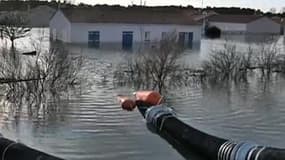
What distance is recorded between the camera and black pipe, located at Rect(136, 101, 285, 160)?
877 cm

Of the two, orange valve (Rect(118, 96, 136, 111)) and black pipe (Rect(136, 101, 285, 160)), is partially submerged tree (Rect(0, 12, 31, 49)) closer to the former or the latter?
orange valve (Rect(118, 96, 136, 111))

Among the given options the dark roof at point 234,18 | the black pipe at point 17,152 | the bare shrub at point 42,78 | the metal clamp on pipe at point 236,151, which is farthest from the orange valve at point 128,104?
the dark roof at point 234,18

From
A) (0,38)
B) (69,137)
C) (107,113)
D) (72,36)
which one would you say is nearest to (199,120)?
(107,113)

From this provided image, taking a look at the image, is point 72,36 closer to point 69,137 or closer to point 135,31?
point 135,31

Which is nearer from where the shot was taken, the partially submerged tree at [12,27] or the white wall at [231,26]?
the partially submerged tree at [12,27]

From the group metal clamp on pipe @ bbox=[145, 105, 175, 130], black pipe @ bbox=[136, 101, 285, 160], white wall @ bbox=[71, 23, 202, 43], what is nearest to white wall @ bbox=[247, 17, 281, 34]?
white wall @ bbox=[71, 23, 202, 43]

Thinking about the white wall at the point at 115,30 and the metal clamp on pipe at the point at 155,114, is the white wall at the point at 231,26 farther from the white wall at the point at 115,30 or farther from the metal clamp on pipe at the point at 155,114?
the metal clamp on pipe at the point at 155,114

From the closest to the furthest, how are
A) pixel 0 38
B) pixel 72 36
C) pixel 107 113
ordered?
pixel 107 113
pixel 0 38
pixel 72 36

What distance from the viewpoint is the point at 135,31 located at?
43469mm

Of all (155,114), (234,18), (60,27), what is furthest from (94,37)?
(234,18)

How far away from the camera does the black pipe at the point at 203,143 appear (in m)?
8.77

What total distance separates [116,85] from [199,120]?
260 inches

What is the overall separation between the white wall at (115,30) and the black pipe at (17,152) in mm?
31249

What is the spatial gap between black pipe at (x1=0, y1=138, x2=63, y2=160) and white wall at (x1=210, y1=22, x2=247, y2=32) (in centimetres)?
5797
